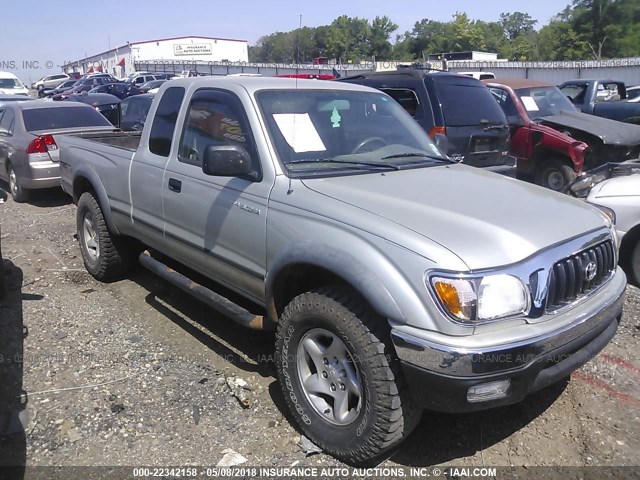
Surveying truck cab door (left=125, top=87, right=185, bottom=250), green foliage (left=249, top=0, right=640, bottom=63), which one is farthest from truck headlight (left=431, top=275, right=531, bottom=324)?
green foliage (left=249, top=0, right=640, bottom=63)

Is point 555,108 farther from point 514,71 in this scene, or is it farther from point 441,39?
Result: point 441,39

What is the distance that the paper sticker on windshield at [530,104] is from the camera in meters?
9.95

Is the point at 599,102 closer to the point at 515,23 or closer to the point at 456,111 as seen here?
the point at 456,111

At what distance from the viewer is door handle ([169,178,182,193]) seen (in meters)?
4.11

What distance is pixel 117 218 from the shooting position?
5070 mm

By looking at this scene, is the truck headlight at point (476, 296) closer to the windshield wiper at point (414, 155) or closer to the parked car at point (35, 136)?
the windshield wiper at point (414, 155)

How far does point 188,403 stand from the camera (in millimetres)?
3609

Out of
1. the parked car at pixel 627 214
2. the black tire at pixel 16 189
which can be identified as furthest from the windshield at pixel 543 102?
the black tire at pixel 16 189

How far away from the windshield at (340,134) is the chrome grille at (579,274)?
1.23 meters

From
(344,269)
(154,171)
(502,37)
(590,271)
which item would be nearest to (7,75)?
(154,171)

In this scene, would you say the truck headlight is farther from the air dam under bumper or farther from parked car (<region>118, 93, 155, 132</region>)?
parked car (<region>118, 93, 155, 132</region>)

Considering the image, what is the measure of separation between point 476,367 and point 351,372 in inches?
26.6

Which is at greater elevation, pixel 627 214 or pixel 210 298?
pixel 627 214

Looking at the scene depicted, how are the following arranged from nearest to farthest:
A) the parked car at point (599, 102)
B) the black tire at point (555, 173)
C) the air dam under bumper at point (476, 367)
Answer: the air dam under bumper at point (476, 367) → the black tire at point (555, 173) → the parked car at point (599, 102)
